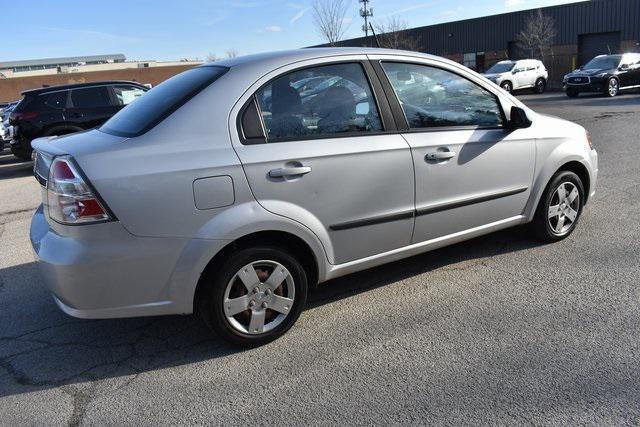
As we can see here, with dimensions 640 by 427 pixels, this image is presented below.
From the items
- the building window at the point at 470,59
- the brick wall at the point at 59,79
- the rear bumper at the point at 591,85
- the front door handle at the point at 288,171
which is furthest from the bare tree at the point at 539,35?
the front door handle at the point at 288,171

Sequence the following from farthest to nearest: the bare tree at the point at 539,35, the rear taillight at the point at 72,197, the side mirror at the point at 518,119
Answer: the bare tree at the point at 539,35 → the side mirror at the point at 518,119 → the rear taillight at the point at 72,197

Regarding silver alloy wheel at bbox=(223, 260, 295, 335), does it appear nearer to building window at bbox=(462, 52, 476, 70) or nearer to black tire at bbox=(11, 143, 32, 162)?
black tire at bbox=(11, 143, 32, 162)

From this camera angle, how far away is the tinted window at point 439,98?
12.4 ft

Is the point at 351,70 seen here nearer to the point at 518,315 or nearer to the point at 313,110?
the point at 313,110

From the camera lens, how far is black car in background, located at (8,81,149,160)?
11.3 meters

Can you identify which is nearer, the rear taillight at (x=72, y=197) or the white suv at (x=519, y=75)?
the rear taillight at (x=72, y=197)

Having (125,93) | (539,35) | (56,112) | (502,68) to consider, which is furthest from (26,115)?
(539,35)

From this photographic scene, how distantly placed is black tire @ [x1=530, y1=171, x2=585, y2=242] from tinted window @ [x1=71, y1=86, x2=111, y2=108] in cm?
993

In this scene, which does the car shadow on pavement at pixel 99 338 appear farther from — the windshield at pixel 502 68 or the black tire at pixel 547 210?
the windshield at pixel 502 68

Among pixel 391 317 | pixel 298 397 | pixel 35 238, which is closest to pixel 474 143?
pixel 391 317

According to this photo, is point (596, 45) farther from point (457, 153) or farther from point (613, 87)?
point (457, 153)

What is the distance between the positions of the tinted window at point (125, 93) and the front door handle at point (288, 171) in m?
9.59

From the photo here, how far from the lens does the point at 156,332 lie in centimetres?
Answer: 360

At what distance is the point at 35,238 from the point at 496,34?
43.4 m
